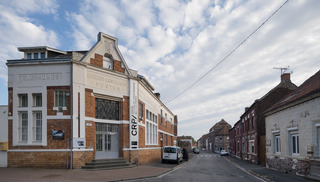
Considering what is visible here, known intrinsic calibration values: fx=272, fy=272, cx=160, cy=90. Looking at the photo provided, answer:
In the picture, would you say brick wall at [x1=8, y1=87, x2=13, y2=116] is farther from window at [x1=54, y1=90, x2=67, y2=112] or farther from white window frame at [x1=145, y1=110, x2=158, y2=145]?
white window frame at [x1=145, y1=110, x2=158, y2=145]

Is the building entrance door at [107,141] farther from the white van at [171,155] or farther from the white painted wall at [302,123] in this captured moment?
the white painted wall at [302,123]

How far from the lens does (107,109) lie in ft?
66.7

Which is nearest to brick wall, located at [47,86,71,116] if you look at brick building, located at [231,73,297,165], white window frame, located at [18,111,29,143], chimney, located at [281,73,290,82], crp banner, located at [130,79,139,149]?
white window frame, located at [18,111,29,143]

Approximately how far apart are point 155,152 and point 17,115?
1421 centimetres

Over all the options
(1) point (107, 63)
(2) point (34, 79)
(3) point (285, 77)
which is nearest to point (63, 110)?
(2) point (34, 79)

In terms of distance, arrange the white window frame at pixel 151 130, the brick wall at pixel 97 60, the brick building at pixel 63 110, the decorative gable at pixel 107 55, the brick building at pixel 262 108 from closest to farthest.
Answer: the brick building at pixel 63 110, the brick wall at pixel 97 60, the decorative gable at pixel 107 55, the white window frame at pixel 151 130, the brick building at pixel 262 108

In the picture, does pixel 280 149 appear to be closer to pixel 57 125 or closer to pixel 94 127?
pixel 94 127

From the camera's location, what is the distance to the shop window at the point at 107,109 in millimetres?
19703

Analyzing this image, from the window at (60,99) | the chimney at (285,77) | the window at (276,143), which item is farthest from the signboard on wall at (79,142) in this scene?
the chimney at (285,77)

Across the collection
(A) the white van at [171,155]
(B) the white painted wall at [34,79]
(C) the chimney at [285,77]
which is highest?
(C) the chimney at [285,77]

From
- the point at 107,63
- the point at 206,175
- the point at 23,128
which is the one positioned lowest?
the point at 206,175

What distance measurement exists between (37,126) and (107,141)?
493cm

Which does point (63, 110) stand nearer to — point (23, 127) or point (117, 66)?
point (23, 127)

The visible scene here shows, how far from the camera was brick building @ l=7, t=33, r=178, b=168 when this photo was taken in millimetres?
17250
